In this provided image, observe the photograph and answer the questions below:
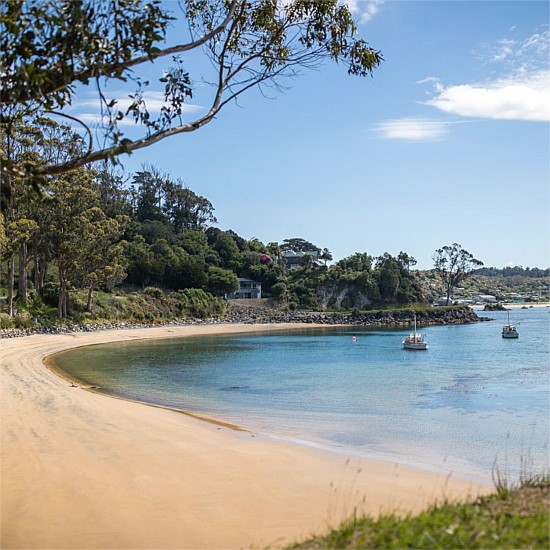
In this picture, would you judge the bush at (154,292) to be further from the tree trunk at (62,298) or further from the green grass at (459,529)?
the green grass at (459,529)

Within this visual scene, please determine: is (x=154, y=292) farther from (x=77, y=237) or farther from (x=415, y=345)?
(x=415, y=345)

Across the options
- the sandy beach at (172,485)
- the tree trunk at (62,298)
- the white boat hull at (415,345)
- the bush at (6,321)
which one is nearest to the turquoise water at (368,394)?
the white boat hull at (415,345)

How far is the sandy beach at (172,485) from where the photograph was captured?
7.03 metres

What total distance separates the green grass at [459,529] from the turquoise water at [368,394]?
4237 millimetres

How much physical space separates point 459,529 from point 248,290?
298ft

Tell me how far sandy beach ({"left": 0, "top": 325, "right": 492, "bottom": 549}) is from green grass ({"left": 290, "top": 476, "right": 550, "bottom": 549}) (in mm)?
1084

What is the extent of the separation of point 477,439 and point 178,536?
9656 millimetres

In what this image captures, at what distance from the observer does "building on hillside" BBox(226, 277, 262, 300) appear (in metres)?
94.6

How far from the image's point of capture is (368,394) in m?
23.0

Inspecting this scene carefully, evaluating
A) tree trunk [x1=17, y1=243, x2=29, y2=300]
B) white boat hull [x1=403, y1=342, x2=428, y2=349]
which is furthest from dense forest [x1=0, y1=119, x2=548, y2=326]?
white boat hull [x1=403, y1=342, x2=428, y2=349]

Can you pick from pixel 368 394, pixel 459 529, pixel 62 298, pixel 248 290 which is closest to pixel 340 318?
pixel 248 290

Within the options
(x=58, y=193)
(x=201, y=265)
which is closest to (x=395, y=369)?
(x=58, y=193)

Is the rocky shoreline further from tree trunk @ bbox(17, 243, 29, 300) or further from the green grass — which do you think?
the green grass

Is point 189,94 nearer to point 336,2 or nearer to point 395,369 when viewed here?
point 336,2
